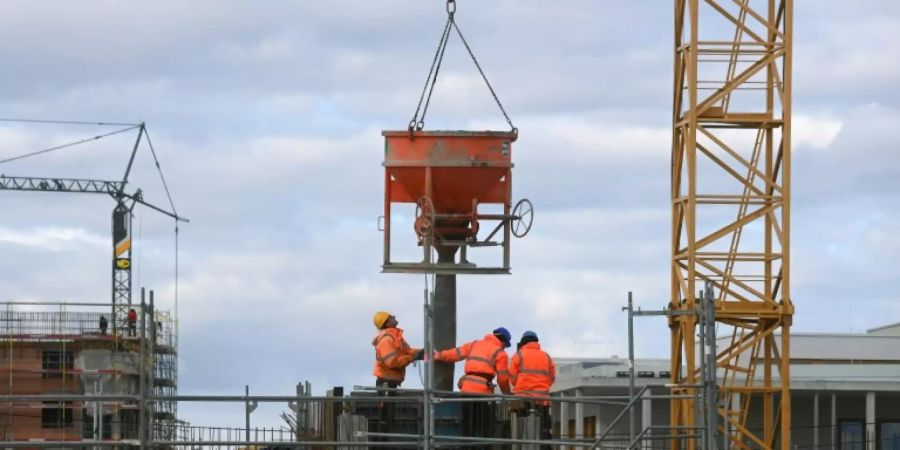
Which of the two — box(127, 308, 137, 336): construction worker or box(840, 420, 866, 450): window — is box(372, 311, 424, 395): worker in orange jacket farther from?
box(127, 308, 137, 336): construction worker

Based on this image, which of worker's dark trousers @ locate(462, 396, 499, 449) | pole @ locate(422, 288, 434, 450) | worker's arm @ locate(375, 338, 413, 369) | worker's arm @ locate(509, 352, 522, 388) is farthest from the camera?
worker's dark trousers @ locate(462, 396, 499, 449)

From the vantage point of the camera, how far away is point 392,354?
92.9 feet

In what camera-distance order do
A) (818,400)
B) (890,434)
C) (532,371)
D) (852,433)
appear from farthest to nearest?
(818,400) < (852,433) < (890,434) < (532,371)

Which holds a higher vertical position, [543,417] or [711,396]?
[711,396]

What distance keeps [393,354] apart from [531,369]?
102 inches

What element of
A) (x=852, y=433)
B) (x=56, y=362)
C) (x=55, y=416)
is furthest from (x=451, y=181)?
(x=56, y=362)

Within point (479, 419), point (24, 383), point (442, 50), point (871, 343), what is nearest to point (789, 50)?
point (871, 343)

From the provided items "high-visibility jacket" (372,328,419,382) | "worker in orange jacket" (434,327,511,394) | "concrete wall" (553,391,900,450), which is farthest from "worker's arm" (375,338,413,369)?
"concrete wall" (553,391,900,450)

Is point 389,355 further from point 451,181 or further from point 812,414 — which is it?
point 812,414

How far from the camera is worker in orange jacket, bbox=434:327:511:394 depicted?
27.1 m

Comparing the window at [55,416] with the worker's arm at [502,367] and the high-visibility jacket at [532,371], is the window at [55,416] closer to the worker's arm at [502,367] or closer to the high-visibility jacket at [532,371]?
the worker's arm at [502,367]

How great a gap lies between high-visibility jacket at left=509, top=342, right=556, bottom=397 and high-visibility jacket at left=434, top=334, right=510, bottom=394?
1.29 feet

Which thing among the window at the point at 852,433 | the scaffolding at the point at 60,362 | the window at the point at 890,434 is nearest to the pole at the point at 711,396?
the window at the point at 890,434

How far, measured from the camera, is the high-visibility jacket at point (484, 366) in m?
27.0
